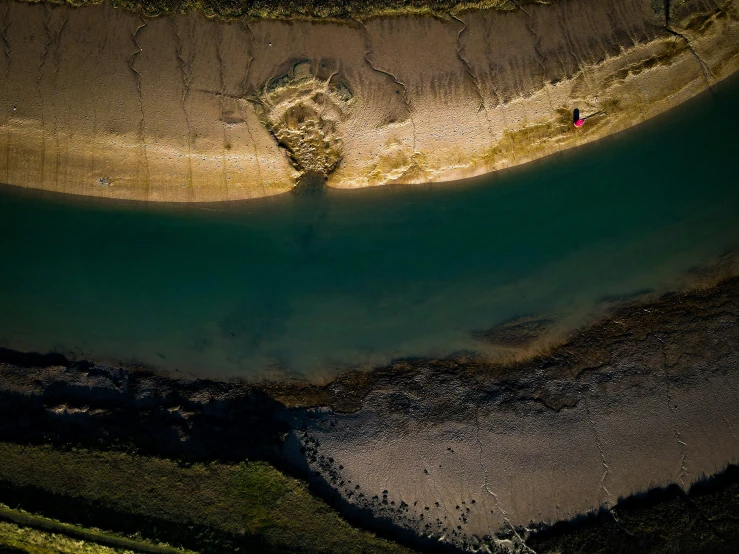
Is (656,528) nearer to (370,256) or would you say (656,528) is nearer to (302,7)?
(370,256)

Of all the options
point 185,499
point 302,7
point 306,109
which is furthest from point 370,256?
point 185,499

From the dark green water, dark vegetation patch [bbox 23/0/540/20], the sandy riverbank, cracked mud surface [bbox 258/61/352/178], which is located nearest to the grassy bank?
the dark green water

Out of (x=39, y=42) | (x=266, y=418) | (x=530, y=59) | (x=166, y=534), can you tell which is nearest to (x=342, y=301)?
(x=266, y=418)

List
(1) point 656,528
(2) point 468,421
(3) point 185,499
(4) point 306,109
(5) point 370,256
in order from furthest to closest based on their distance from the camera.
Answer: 1. (5) point 370,256
2. (4) point 306,109
3. (2) point 468,421
4. (1) point 656,528
5. (3) point 185,499

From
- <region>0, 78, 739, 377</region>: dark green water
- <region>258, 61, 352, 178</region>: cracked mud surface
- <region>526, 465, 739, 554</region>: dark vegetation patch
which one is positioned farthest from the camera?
<region>0, 78, 739, 377</region>: dark green water

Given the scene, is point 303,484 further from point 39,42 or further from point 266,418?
point 39,42

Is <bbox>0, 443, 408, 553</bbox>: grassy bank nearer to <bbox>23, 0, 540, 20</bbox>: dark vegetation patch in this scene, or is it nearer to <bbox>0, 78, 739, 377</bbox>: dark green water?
<bbox>0, 78, 739, 377</bbox>: dark green water

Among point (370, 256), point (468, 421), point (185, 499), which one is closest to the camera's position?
point (185, 499)
